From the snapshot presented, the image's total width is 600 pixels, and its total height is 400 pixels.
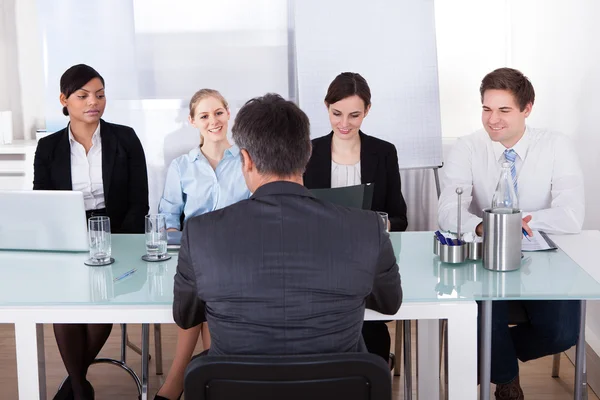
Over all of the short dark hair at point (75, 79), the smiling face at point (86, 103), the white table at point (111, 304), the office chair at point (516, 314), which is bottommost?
the office chair at point (516, 314)

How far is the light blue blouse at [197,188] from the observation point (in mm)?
3104

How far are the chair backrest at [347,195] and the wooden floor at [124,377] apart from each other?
39.2 inches

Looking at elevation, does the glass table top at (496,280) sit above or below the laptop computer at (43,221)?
below

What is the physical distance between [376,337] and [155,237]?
3.13ft

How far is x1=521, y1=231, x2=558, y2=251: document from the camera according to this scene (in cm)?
245

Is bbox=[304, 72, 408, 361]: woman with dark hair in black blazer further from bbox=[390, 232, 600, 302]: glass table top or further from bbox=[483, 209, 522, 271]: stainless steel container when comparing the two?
bbox=[483, 209, 522, 271]: stainless steel container

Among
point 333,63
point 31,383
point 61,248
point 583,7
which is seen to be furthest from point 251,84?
point 31,383

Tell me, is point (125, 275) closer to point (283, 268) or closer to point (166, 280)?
point (166, 280)

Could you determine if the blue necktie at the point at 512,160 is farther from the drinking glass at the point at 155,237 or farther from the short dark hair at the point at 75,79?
the short dark hair at the point at 75,79

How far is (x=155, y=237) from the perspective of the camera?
95.2 inches

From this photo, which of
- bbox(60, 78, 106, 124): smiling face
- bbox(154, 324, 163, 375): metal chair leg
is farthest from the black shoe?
bbox(60, 78, 106, 124): smiling face

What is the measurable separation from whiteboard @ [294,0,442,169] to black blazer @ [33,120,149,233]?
1329mm

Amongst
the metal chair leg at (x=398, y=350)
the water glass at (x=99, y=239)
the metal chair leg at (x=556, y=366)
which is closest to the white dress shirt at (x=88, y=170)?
the water glass at (x=99, y=239)

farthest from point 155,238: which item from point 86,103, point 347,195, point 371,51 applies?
point 371,51
